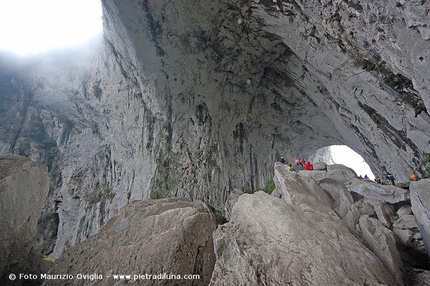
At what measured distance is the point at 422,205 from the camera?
6145 millimetres

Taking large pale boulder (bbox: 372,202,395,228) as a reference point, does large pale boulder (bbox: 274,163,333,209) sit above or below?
above

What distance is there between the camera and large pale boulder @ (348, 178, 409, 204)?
26.2 ft

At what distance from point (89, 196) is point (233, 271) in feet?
62.0

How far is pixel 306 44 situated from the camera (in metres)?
12.5

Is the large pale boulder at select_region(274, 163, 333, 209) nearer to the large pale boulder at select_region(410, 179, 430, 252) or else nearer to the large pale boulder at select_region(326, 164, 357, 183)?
the large pale boulder at select_region(326, 164, 357, 183)

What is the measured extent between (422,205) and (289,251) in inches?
168

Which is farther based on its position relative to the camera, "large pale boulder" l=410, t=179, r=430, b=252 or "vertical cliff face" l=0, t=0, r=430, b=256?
"vertical cliff face" l=0, t=0, r=430, b=256

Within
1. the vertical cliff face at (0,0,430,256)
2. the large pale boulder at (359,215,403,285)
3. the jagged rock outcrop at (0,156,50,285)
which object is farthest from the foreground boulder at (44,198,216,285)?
the vertical cliff face at (0,0,430,256)

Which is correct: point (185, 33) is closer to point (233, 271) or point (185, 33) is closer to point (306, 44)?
point (306, 44)

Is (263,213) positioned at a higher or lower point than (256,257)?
higher

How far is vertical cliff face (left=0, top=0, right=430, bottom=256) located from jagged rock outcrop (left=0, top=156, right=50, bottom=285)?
859 centimetres

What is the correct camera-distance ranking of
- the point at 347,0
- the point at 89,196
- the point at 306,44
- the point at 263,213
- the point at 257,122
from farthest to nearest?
the point at 257,122 < the point at 89,196 < the point at 306,44 < the point at 347,0 < the point at 263,213

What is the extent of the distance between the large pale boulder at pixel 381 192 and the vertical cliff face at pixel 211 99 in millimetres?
3239

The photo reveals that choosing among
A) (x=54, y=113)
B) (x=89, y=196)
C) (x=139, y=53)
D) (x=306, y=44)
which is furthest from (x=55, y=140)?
(x=306, y=44)
